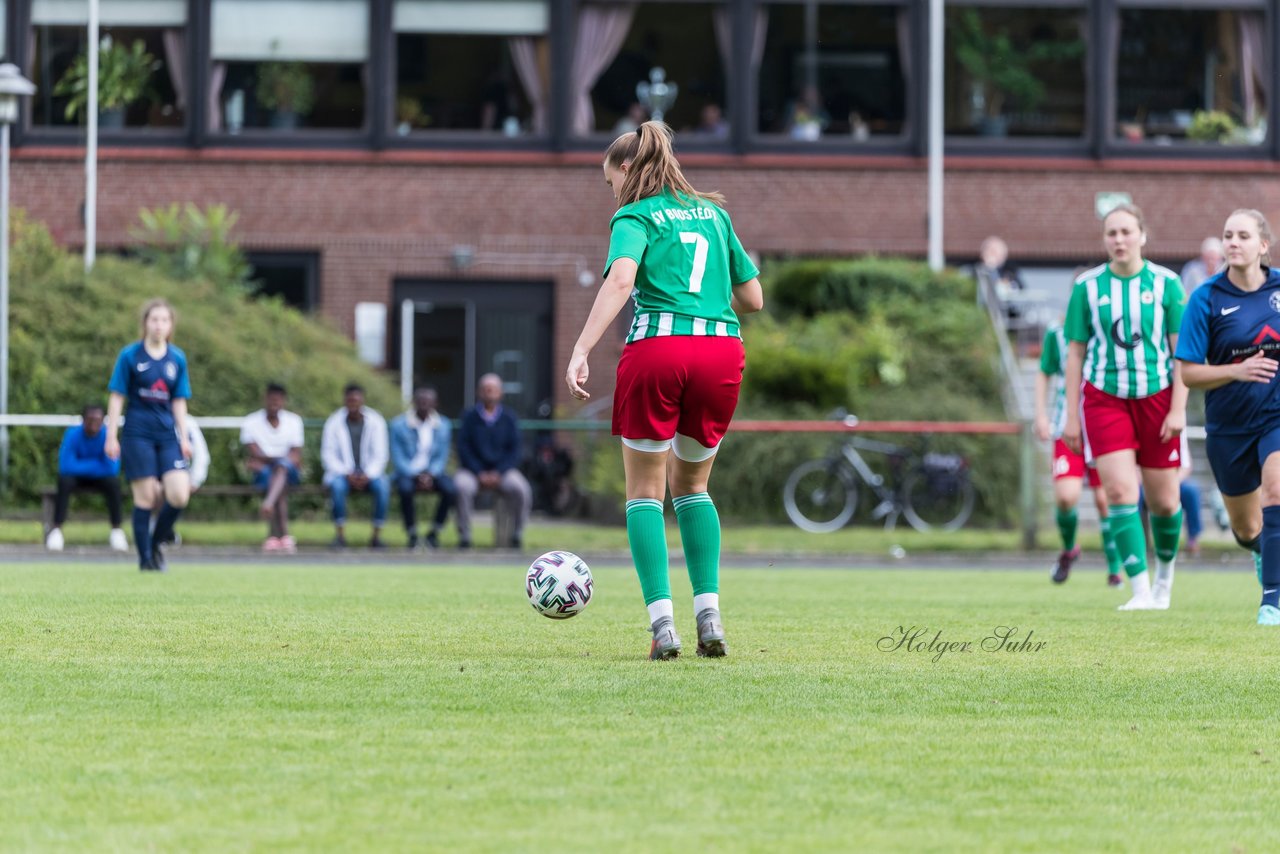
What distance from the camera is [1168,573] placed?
11594 millimetres

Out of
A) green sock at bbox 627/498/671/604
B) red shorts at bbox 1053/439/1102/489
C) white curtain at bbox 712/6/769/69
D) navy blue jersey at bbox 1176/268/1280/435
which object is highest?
white curtain at bbox 712/6/769/69

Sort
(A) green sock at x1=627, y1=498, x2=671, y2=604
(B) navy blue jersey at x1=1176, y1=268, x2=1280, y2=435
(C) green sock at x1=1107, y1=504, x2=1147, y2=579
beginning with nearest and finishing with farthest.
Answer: (A) green sock at x1=627, y1=498, x2=671, y2=604 → (B) navy blue jersey at x1=1176, y1=268, x2=1280, y2=435 → (C) green sock at x1=1107, y1=504, x2=1147, y2=579

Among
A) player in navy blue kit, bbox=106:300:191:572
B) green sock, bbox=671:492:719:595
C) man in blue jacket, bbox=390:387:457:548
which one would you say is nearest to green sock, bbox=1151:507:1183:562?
green sock, bbox=671:492:719:595

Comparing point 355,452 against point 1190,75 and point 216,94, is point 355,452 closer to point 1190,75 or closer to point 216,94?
point 216,94

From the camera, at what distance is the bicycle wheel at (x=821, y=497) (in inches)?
869

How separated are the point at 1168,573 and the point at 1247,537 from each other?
980 millimetres

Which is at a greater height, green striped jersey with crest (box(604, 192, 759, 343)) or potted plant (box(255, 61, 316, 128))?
potted plant (box(255, 61, 316, 128))

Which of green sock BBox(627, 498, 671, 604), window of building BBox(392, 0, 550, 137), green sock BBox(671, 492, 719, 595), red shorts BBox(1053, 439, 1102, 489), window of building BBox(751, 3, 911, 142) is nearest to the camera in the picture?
→ green sock BBox(627, 498, 671, 604)

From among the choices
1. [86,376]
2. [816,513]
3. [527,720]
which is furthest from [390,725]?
[86,376]

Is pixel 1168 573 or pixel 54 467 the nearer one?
pixel 1168 573

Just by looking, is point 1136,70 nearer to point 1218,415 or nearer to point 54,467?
point 54,467

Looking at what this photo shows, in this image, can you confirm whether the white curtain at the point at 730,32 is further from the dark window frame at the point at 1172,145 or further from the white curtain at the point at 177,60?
the white curtain at the point at 177,60

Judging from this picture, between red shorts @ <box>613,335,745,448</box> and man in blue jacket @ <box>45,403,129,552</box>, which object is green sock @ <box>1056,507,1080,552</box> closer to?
red shorts @ <box>613,335,745,448</box>

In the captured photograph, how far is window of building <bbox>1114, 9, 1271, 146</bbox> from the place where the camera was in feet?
97.4
